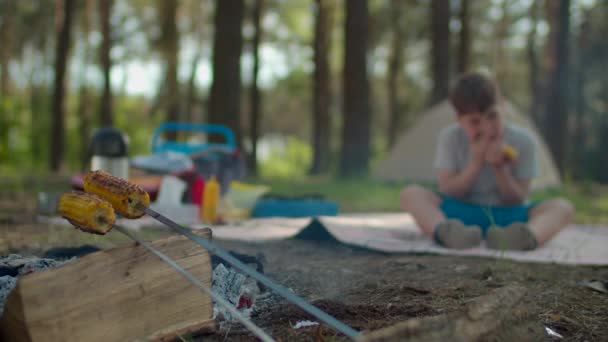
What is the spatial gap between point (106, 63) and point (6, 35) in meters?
11.5

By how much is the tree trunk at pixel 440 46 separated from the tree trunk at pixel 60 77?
22.3ft

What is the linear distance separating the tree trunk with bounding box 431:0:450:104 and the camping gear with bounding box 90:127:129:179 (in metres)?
7.47

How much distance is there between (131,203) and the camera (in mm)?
1745

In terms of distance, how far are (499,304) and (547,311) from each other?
71 cm

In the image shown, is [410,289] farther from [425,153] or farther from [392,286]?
[425,153]

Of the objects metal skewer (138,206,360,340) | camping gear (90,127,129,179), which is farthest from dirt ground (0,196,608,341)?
camping gear (90,127,129,179)

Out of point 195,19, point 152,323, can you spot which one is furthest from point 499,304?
point 195,19

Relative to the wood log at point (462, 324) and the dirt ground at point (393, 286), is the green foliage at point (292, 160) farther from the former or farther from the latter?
the wood log at point (462, 324)

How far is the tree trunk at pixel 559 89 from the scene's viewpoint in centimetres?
1105

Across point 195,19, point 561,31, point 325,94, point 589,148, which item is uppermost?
point 195,19

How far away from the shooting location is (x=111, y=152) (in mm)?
4711

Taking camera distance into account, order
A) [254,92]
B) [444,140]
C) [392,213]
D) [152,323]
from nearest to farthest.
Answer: [152,323] < [444,140] < [392,213] < [254,92]

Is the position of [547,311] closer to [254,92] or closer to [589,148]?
[254,92]

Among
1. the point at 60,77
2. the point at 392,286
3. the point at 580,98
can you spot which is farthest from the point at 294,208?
the point at 580,98
